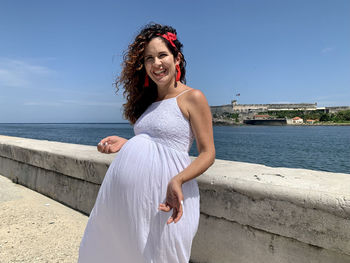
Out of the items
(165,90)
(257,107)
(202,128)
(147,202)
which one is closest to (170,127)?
(202,128)

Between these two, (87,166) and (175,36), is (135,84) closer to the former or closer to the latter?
(175,36)

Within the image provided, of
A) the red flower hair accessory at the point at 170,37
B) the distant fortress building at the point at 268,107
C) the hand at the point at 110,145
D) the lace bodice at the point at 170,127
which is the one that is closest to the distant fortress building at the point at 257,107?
the distant fortress building at the point at 268,107

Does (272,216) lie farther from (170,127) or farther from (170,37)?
(170,37)

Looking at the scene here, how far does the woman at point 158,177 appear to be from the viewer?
1.40m

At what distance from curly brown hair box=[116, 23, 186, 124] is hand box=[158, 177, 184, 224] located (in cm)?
67

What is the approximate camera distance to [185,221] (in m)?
1.42

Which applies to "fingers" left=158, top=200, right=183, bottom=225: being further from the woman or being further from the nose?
the nose

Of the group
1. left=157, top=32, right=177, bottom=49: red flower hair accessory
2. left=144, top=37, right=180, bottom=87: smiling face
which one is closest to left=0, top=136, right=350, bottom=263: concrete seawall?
left=144, top=37, right=180, bottom=87: smiling face

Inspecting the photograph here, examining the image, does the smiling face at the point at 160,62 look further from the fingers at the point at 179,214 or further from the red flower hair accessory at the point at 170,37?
the fingers at the point at 179,214

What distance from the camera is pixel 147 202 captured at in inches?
55.6

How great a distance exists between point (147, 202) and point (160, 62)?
2.43 feet

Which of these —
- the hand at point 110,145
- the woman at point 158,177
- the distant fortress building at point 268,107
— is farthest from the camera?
the distant fortress building at point 268,107

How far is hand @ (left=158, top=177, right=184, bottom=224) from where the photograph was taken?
4.30 feet

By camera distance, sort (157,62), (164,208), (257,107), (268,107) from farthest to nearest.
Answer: (268,107) → (257,107) → (157,62) → (164,208)
